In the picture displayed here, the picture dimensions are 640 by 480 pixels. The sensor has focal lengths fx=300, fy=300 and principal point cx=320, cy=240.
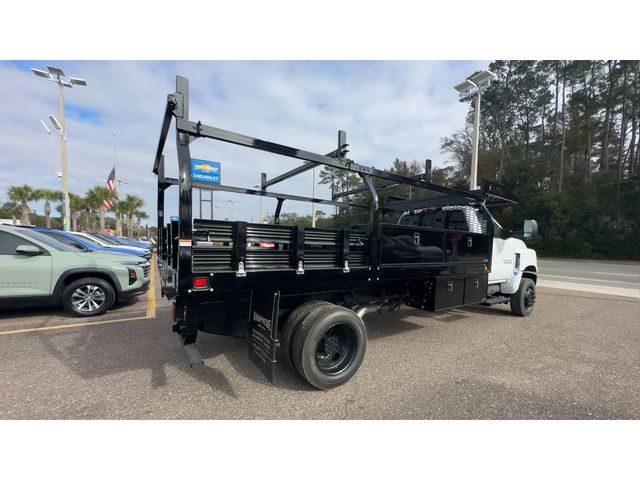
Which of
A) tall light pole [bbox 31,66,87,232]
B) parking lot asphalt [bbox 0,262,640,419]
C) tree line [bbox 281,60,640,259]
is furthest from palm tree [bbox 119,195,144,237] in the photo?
parking lot asphalt [bbox 0,262,640,419]

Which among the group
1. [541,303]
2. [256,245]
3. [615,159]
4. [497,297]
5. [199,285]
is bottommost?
[541,303]

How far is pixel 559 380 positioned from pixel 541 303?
4.94 m

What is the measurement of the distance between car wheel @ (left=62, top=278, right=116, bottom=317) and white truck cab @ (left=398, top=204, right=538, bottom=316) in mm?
5841

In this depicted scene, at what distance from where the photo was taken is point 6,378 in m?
3.08

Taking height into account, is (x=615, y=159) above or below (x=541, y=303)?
above

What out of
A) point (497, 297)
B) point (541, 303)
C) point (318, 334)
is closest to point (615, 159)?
point (541, 303)

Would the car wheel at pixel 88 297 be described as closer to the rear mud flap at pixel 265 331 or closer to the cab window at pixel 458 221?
the rear mud flap at pixel 265 331

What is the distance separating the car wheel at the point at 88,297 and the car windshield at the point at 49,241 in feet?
2.13

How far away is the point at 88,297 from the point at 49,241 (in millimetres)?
1243

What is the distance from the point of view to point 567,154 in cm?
3319

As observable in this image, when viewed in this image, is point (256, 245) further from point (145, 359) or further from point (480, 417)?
point (480, 417)

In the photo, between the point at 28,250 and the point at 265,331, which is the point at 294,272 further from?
the point at 28,250

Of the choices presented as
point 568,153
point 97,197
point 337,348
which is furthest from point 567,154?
point 97,197

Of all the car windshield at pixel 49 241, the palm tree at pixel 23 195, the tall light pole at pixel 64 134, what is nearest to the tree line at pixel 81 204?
the palm tree at pixel 23 195
